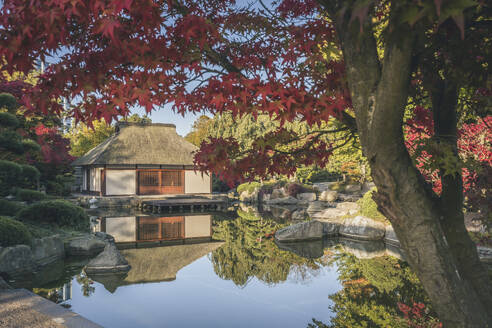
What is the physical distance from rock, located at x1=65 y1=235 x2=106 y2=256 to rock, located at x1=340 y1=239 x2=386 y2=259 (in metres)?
6.18

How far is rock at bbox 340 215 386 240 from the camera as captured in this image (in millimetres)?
9953

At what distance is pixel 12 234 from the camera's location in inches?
262

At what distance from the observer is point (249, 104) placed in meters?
2.23

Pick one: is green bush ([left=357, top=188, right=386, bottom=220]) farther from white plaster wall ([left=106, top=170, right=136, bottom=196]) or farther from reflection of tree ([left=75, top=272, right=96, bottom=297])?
white plaster wall ([left=106, top=170, right=136, bottom=196])

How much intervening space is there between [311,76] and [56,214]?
922 centimetres

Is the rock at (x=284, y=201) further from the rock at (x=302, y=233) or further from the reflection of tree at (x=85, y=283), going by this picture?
the reflection of tree at (x=85, y=283)

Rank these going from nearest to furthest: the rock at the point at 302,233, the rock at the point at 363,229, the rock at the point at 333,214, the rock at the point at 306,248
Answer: the rock at the point at 306,248
the rock at the point at 302,233
the rock at the point at 363,229
the rock at the point at 333,214

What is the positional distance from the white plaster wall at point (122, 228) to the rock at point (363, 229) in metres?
6.48

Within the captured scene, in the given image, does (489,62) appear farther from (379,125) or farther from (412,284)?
(412,284)

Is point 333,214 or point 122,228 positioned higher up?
point 333,214

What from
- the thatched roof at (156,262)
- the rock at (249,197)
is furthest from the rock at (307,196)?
the thatched roof at (156,262)

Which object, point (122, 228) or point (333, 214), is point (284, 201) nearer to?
point (333, 214)

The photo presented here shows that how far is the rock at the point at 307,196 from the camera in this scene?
2144 cm

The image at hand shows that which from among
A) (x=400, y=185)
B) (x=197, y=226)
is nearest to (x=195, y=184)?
(x=197, y=226)
